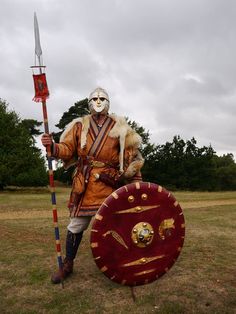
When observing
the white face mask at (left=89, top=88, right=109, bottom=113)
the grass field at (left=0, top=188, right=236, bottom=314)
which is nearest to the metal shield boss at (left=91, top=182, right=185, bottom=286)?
the grass field at (left=0, top=188, right=236, bottom=314)

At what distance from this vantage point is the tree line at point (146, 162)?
2470 centimetres

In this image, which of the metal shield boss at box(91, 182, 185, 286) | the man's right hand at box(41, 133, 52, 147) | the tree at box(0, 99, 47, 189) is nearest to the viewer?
the metal shield boss at box(91, 182, 185, 286)

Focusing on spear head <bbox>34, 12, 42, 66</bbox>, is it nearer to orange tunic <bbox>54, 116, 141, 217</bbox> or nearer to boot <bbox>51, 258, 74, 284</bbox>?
orange tunic <bbox>54, 116, 141, 217</bbox>

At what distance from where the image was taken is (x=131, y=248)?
3355 millimetres

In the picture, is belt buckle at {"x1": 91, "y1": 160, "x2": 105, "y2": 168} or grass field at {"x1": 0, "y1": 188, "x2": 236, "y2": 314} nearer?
grass field at {"x1": 0, "y1": 188, "x2": 236, "y2": 314}

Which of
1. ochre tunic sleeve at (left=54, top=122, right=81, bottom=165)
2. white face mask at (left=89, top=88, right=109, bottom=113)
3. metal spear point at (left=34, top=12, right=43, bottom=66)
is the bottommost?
ochre tunic sleeve at (left=54, top=122, right=81, bottom=165)

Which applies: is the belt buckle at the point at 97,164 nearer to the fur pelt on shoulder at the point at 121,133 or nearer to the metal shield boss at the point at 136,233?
the fur pelt on shoulder at the point at 121,133

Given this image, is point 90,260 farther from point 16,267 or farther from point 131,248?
point 131,248

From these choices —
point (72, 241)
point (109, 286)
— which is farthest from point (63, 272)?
point (109, 286)

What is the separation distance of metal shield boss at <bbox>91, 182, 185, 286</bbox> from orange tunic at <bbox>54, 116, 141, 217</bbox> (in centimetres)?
67

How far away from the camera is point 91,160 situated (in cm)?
397

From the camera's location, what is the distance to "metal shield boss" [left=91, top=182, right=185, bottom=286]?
321cm

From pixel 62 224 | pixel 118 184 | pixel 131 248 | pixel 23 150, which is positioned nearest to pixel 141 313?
pixel 131 248

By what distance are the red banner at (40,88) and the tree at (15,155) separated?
68.3ft
